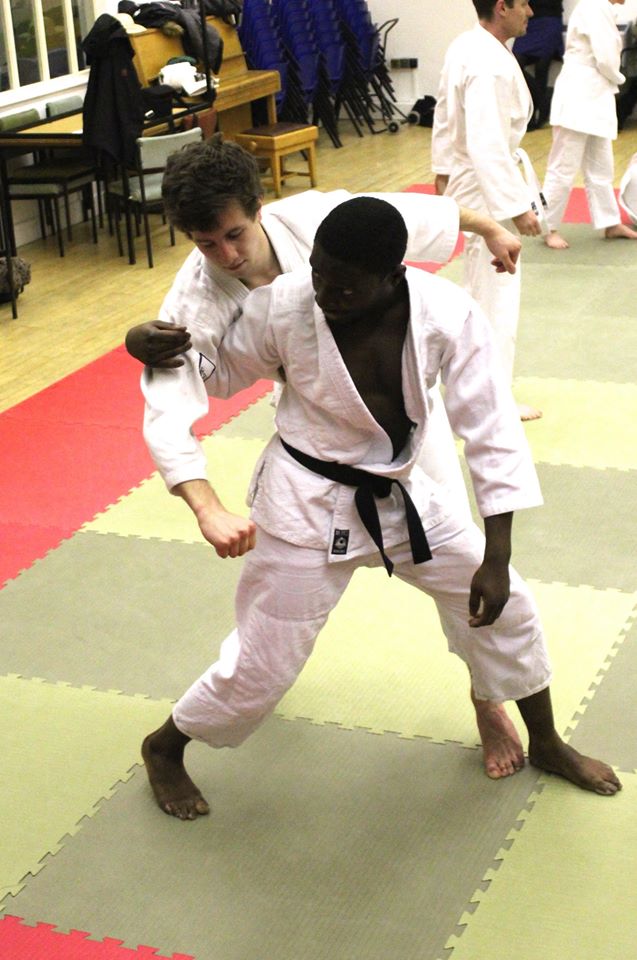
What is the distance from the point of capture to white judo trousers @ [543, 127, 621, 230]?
6.68 m

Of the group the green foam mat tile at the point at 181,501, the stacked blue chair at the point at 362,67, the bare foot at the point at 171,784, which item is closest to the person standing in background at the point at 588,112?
the green foam mat tile at the point at 181,501

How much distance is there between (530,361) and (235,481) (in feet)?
5.24

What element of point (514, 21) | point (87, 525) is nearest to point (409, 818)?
point (87, 525)

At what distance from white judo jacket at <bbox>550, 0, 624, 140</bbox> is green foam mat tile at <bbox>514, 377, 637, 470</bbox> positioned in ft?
7.58

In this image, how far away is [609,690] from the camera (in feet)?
9.57

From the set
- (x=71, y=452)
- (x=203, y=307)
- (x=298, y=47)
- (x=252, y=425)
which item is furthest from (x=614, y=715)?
(x=298, y=47)

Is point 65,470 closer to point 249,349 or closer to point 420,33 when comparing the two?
point 249,349

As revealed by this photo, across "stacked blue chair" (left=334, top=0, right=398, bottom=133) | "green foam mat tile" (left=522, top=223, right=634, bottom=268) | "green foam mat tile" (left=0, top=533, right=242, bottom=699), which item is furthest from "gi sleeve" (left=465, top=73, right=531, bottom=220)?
"stacked blue chair" (left=334, top=0, right=398, bottom=133)

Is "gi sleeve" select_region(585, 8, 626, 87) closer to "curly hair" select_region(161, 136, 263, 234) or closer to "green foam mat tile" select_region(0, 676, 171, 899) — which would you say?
"green foam mat tile" select_region(0, 676, 171, 899)

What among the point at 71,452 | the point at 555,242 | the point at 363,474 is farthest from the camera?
the point at 555,242

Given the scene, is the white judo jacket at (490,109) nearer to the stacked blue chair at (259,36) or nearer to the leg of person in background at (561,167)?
the leg of person in background at (561,167)

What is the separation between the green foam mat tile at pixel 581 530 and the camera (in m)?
3.47

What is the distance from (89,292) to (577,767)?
4.66 meters

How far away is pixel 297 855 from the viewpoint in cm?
245
